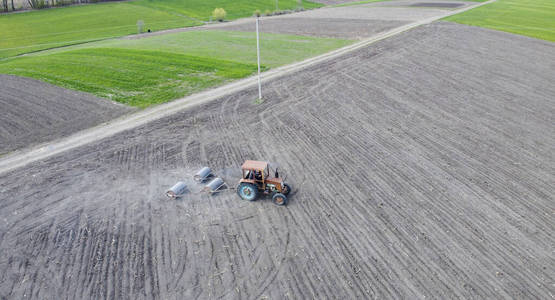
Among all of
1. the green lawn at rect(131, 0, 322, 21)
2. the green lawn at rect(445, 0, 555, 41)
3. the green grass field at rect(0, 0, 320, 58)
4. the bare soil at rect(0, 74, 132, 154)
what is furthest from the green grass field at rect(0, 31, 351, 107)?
the green lawn at rect(131, 0, 322, 21)

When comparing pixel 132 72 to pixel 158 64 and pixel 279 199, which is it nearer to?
pixel 158 64

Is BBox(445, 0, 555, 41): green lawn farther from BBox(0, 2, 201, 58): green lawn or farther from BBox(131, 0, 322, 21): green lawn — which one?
BBox(0, 2, 201, 58): green lawn

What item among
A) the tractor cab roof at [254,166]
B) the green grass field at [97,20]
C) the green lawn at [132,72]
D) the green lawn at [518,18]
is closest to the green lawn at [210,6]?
the green grass field at [97,20]

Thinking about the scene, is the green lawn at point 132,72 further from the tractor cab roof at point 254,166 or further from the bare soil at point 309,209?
the tractor cab roof at point 254,166

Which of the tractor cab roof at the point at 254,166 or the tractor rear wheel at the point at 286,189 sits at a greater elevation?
the tractor cab roof at the point at 254,166

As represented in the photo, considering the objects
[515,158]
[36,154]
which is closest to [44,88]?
[36,154]

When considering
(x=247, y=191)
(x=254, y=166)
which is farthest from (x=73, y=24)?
(x=247, y=191)
